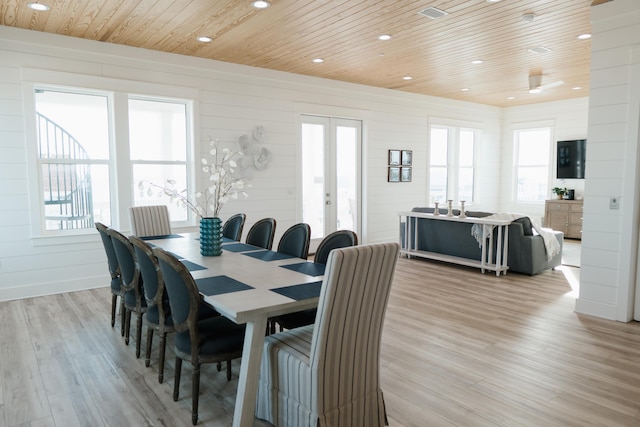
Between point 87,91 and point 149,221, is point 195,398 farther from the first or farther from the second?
point 87,91

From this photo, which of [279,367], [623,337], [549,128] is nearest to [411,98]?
[549,128]

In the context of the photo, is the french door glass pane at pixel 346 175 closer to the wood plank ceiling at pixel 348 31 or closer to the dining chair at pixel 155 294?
the wood plank ceiling at pixel 348 31

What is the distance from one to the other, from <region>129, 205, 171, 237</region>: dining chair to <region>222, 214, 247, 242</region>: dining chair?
0.68m

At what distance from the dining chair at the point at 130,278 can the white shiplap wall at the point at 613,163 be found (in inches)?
159

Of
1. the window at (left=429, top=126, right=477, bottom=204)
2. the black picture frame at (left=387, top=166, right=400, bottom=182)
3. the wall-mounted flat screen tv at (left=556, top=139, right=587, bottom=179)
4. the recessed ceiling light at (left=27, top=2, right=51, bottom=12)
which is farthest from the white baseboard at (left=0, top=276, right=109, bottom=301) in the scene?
the wall-mounted flat screen tv at (left=556, top=139, right=587, bottom=179)

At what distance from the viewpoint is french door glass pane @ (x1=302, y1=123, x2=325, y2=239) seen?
7.02m

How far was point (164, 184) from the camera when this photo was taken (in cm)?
568

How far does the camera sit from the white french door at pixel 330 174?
7.07 metres

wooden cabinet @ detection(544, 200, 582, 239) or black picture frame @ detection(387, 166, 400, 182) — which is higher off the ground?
black picture frame @ detection(387, 166, 400, 182)

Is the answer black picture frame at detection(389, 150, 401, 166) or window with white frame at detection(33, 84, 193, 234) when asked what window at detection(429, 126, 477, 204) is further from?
window with white frame at detection(33, 84, 193, 234)

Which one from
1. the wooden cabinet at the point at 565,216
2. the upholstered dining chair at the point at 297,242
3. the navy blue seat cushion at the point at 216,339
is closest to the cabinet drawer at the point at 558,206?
the wooden cabinet at the point at 565,216

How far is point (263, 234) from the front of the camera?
4.17 metres

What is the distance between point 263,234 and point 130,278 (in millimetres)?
1311

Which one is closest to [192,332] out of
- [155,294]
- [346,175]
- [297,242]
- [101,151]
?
[155,294]
